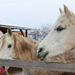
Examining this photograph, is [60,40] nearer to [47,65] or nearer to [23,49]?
[47,65]

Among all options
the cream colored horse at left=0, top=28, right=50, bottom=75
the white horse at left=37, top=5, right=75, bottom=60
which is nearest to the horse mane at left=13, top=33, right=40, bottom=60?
the cream colored horse at left=0, top=28, right=50, bottom=75

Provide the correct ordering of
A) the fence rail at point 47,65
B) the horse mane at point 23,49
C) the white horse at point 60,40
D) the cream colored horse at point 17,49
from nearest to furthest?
the fence rail at point 47,65 < the white horse at point 60,40 < the cream colored horse at point 17,49 < the horse mane at point 23,49

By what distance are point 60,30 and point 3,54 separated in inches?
62.7

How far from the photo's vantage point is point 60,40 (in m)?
1.76

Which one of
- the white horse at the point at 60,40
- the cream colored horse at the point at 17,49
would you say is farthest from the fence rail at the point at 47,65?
the cream colored horse at the point at 17,49

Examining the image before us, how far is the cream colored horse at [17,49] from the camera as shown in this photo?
8.20 feet

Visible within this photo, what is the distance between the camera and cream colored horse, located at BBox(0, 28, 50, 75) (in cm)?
250

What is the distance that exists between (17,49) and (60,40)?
1308 millimetres

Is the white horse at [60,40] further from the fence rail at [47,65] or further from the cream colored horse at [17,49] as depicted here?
the cream colored horse at [17,49]

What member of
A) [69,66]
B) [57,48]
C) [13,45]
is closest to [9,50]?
[13,45]

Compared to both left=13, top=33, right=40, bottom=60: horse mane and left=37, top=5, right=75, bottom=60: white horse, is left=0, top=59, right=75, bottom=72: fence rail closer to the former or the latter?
left=37, top=5, right=75, bottom=60: white horse

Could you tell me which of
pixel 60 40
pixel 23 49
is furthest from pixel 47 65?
pixel 23 49

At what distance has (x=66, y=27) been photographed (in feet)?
5.74

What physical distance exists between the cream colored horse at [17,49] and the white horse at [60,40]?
0.93 m
